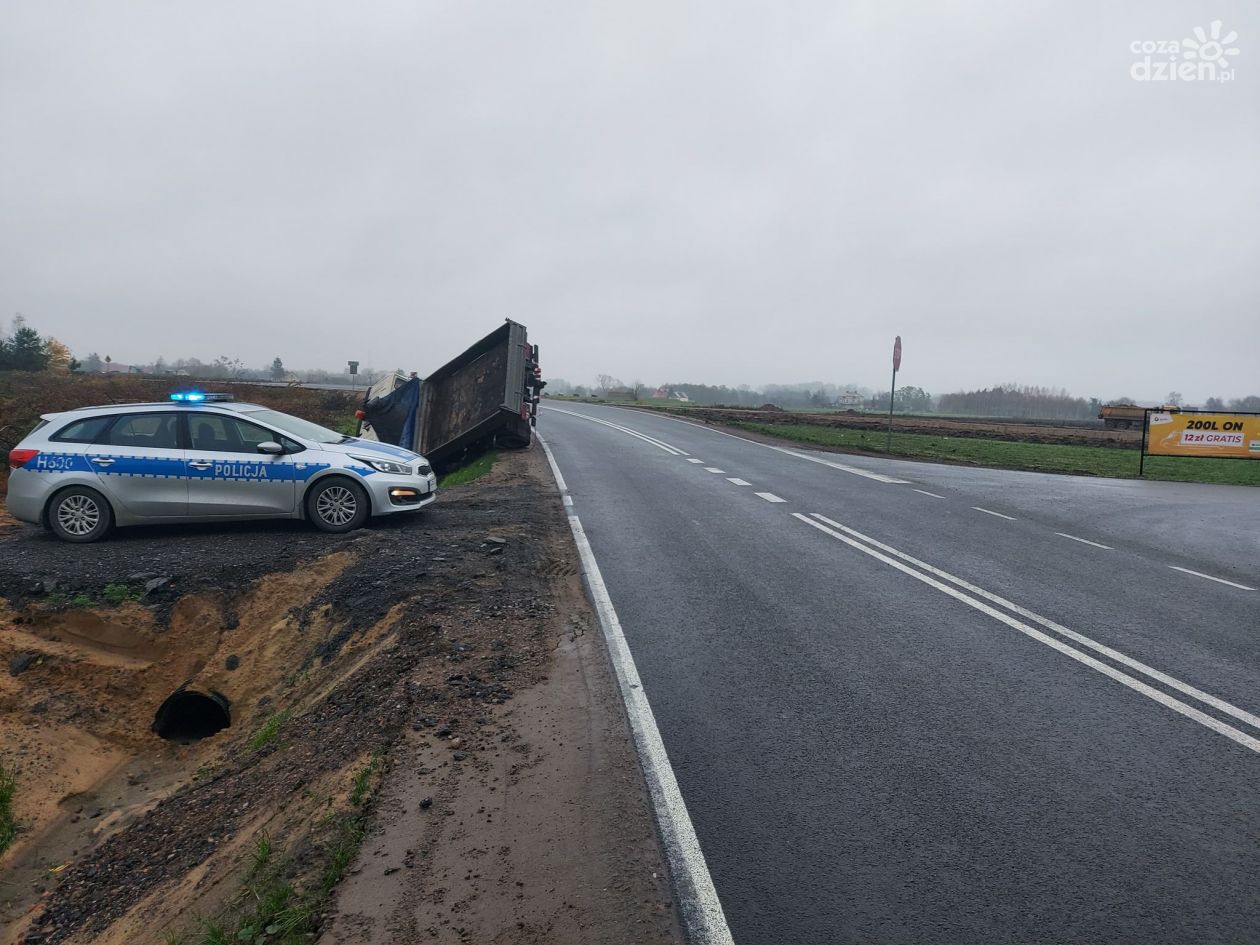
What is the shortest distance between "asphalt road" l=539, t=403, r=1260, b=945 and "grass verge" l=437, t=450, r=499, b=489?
6.98 m

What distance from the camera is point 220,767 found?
236 inches

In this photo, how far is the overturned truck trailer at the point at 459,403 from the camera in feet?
56.2

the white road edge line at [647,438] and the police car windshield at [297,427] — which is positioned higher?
the police car windshield at [297,427]

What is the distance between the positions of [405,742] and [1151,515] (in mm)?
14756

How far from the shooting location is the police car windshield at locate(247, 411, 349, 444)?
1010 cm

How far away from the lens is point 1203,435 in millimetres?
24859

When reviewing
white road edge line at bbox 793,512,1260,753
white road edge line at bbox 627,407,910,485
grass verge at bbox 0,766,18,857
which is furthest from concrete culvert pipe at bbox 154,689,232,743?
white road edge line at bbox 627,407,910,485

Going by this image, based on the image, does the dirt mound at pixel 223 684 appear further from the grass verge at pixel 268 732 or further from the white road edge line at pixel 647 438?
the white road edge line at pixel 647 438

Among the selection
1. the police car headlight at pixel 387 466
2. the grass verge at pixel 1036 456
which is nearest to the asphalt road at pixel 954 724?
the police car headlight at pixel 387 466

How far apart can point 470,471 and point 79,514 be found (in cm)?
947

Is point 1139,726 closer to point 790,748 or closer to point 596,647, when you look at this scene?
point 790,748

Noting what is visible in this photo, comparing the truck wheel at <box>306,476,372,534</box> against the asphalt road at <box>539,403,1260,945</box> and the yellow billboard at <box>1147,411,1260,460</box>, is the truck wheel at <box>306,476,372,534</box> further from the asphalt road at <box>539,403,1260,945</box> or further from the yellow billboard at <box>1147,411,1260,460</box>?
the yellow billboard at <box>1147,411,1260,460</box>

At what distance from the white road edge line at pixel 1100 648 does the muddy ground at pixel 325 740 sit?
12.4 ft

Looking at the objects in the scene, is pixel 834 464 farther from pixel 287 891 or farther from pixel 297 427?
pixel 287 891
